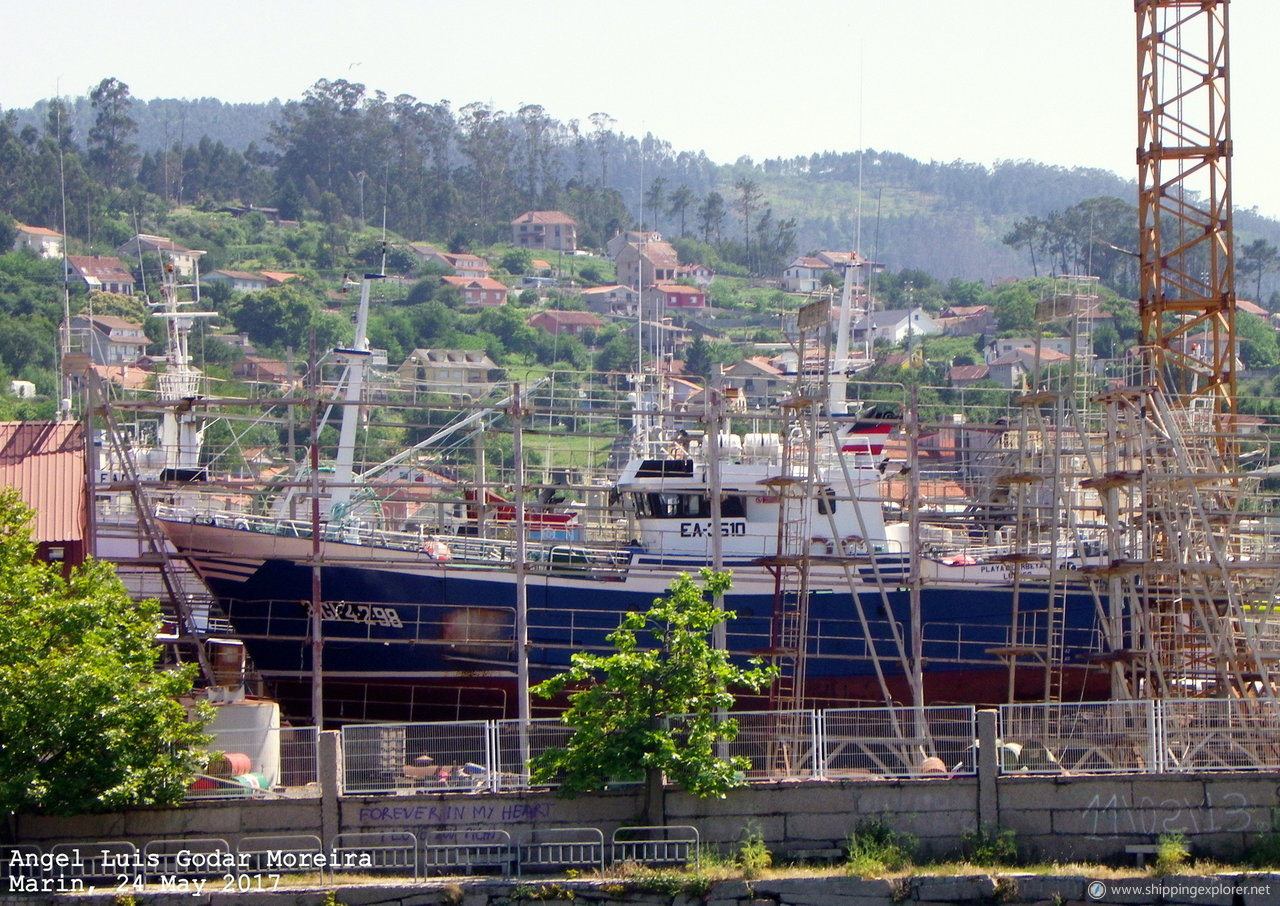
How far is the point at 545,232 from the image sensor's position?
185 m

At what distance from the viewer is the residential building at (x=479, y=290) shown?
149 metres

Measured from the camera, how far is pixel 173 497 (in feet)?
132

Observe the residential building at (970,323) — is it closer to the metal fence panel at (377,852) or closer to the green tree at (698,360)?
the green tree at (698,360)

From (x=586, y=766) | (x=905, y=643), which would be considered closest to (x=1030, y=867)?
(x=586, y=766)

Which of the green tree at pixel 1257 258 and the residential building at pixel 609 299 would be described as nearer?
the green tree at pixel 1257 258

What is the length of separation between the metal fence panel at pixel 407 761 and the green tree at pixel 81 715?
187 centimetres

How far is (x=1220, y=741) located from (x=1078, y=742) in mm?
1750

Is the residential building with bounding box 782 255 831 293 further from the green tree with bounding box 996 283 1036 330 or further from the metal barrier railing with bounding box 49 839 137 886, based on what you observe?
the metal barrier railing with bounding box 49 839 137 886

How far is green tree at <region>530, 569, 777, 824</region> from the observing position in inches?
781

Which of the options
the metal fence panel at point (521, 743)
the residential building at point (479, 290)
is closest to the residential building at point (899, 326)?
the residential building at point (479, 290)

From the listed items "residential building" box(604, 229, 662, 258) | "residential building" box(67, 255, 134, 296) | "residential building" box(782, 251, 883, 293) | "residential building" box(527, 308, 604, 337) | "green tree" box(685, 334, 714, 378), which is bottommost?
"green tree" box(685, 334, 714, 378)

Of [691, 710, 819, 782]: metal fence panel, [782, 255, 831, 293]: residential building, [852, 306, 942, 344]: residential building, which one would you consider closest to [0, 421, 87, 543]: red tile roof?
[691, 710, 819, 782]: metal fence panel

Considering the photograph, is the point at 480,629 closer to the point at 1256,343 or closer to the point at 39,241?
the point at 1256,343

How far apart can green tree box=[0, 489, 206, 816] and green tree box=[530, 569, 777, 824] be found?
4404mm
